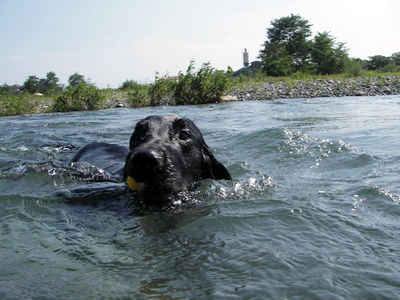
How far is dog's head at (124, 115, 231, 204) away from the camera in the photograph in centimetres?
304

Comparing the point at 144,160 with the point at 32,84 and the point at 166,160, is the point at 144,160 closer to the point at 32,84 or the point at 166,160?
the point at 166,160

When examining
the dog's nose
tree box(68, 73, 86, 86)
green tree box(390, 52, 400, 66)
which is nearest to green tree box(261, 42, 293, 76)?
green tree box(390, 52, 400, 66)

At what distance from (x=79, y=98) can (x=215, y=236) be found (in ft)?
63.3

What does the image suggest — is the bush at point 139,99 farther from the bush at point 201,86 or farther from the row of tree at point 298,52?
the row of tree at point 298,52

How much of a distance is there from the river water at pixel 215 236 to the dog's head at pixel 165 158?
20cm

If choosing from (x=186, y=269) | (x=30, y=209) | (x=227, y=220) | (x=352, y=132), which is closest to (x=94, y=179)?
(x=30, y=209)

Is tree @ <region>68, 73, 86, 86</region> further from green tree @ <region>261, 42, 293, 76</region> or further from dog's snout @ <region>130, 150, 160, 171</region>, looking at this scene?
green tree @ <region>261, 42, 293, 76</region>

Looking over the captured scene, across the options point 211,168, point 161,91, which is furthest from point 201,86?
point 211,168

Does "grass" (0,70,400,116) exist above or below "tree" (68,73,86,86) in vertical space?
below

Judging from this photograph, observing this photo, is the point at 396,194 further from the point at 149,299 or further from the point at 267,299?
the point at 149,299

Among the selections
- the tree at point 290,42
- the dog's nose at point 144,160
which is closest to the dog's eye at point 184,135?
the dog's nose at point 144,160

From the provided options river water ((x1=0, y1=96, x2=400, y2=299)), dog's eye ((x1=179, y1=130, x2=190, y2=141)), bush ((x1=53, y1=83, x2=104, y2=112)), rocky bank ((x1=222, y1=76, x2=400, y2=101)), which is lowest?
river water ((x1=0, y1=96, x2=400, y2=299))

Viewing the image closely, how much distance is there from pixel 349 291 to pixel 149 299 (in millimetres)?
1020

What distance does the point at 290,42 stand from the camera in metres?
55.7
